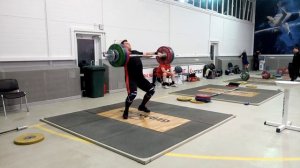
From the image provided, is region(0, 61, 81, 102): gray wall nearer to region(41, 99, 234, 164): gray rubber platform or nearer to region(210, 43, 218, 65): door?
region(41, 99, 234, 164): gray rubber platform

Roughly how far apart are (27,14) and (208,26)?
30.7 ft

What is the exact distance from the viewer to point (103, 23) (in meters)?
7.35

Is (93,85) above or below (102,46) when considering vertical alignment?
below

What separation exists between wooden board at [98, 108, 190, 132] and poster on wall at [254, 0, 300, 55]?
14.9 meters

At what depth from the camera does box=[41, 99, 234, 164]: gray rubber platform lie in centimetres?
307

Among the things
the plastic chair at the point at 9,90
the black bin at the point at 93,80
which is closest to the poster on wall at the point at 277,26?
the black bin at the point at 93,80

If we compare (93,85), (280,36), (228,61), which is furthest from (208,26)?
(93,85)

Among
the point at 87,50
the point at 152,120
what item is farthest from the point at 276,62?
the point at 152,120

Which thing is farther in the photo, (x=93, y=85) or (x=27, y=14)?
(x=93, y=85)

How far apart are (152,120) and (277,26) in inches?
614

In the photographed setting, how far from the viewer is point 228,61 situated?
1427cm

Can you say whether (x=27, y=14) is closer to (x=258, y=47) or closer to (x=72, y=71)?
(x=72, y=71)

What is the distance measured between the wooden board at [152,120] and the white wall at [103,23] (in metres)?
2.75

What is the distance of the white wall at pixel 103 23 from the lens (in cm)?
552
